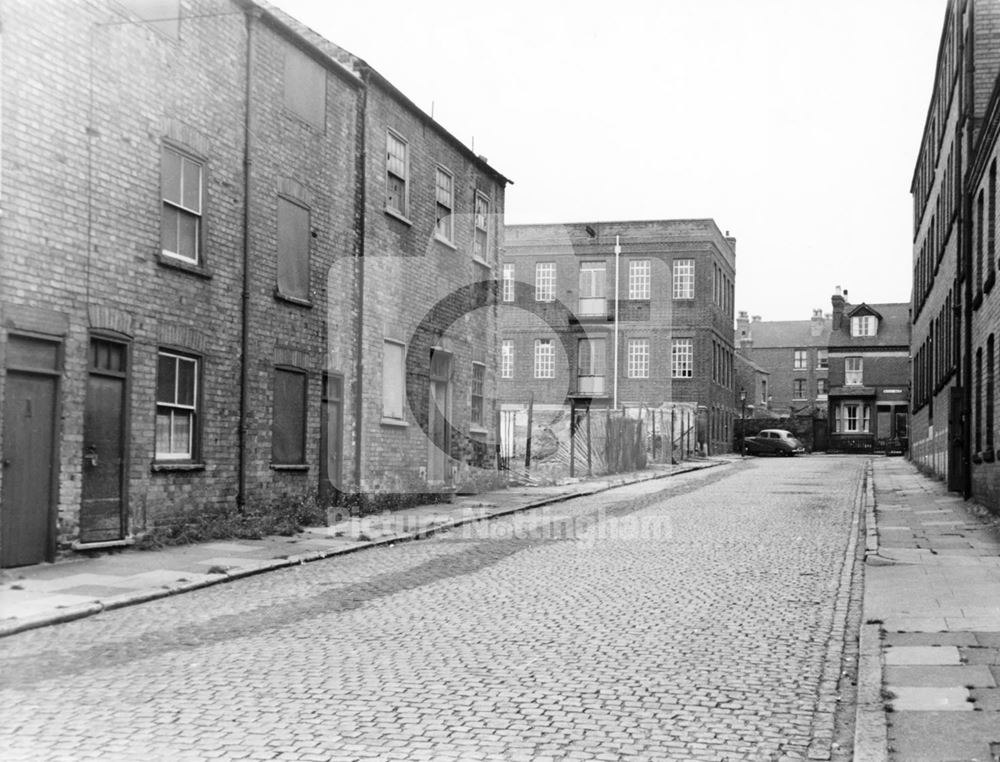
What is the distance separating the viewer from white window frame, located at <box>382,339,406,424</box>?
20.4 meters

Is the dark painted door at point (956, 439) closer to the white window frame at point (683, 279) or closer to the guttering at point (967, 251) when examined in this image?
the guttering at point (967, 251)

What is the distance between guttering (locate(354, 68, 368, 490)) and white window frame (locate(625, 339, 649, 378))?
3561cm

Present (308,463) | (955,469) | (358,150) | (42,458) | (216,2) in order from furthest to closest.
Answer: (955,469) → (358,150) → (308,463) → (216,2) → (42,458)

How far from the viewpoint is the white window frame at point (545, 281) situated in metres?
55.2

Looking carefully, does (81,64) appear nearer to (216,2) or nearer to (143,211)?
(143,211)

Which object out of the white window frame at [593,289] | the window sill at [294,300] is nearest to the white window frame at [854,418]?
the white window frame at [593,289]

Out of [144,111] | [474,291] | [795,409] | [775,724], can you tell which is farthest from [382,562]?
[795,409]

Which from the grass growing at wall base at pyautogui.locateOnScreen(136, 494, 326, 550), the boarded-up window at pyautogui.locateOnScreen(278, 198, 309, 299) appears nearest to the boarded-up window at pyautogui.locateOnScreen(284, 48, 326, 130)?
the boarded-up window at pyautogui.locateOnScreen(278, 198, 309, 299)

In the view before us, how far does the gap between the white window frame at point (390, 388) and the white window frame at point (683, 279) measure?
113 feet

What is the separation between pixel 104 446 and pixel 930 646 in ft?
29.8

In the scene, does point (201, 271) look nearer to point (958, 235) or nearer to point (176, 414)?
point (176, 414)

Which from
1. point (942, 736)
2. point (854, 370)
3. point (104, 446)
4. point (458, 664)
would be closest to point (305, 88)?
point (104, 446)

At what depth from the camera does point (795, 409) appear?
8275 centimetres

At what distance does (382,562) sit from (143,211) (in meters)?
5.15
